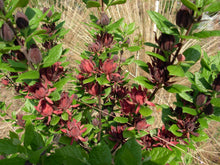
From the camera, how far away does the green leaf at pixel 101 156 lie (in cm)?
28

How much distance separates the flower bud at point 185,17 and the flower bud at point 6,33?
50 centimetres

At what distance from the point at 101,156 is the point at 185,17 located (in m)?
0.45

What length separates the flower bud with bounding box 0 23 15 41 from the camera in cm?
42

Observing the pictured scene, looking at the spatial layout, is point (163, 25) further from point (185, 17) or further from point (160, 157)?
point (160, 157)

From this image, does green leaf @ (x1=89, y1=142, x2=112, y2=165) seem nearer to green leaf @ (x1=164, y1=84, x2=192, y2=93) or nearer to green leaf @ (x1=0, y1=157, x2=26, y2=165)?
green leaf @ (x1=0, y1=157, x2=26, y2=165)

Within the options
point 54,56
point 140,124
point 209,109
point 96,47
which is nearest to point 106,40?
point 96,47

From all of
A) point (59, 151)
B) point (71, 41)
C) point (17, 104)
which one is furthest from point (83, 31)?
point (59, 151)

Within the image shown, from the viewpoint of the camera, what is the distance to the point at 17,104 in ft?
8.97

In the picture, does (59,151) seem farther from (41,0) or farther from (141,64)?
(41,0)

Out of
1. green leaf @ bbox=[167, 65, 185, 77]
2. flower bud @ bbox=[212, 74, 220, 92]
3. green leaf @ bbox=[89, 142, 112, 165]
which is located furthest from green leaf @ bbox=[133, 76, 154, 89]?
green leaf @ bbox=[89, 142, 112, 165]

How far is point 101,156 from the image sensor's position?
280 millimetres

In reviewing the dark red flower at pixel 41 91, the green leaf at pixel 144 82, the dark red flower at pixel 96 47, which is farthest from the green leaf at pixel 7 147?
the dark red flower at pixel 96 47

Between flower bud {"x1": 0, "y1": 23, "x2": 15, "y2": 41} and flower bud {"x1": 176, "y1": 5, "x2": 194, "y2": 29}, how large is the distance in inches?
19.5

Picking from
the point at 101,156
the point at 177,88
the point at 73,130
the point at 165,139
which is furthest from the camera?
the point at 165,139
